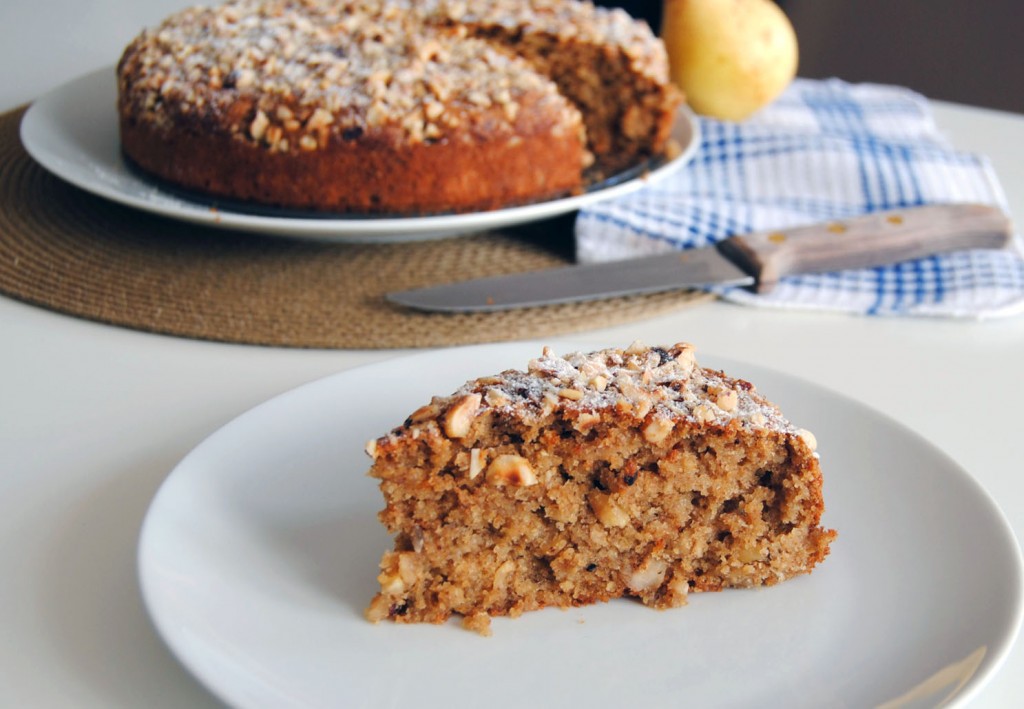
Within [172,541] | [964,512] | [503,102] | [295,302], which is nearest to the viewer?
[172,541]

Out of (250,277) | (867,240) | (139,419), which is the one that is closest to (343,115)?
(250,277)

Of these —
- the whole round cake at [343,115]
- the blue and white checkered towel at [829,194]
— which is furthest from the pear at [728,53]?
the whole round cake at [343,115]

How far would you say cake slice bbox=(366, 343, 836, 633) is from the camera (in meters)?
1.23

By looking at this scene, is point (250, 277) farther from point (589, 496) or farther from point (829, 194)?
point (829, 194)

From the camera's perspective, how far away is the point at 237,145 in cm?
206

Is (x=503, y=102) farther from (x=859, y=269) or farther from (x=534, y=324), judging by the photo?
(x=859, y=269)

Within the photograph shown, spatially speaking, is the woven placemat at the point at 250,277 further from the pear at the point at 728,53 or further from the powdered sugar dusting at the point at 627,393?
the pear at the point at 728,53

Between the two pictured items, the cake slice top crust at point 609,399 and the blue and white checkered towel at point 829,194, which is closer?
the cake slice top crust at point 609,399

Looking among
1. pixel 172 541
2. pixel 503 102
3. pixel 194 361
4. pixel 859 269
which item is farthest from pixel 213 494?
pixel 859 269

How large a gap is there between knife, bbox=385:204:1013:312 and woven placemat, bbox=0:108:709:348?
0.04 metres

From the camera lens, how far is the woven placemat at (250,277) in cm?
188

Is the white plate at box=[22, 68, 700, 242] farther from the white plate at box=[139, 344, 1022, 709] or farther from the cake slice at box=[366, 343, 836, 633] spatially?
the cake slice at box=[366, 343, 836, 633]

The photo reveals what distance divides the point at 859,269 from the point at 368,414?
1098 mm

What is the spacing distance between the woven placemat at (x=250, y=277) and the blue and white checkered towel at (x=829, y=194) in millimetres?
172
